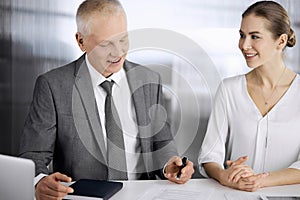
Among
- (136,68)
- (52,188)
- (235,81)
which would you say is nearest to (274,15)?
(235,81)

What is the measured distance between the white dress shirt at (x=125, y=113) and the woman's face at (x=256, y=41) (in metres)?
0.54

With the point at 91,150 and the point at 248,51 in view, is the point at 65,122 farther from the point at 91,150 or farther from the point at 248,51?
the point at 248,51

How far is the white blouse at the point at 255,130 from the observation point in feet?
6.36

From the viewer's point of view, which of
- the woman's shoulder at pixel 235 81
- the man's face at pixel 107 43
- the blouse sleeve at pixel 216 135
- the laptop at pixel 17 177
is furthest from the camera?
the woman's shoulder at pixel 235 81

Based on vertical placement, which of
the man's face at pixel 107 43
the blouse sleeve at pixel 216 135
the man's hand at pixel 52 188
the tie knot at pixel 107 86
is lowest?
the man's hand at pixel 52 188

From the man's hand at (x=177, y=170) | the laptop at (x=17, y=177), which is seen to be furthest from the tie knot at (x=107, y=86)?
the laptop at (x=17, y=177)

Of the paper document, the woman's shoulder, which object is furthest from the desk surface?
the woman's shoulder

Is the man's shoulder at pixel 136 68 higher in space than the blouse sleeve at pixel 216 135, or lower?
higher

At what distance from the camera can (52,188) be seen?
144 cm

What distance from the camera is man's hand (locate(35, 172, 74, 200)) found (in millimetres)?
1419

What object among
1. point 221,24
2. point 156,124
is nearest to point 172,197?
point 156,124

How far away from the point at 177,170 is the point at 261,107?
1.60 feet

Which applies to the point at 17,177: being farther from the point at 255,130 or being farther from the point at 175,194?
the point at 255,130

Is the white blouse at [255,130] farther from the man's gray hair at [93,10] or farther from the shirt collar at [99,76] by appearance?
the man's gray hair at [93,10]
